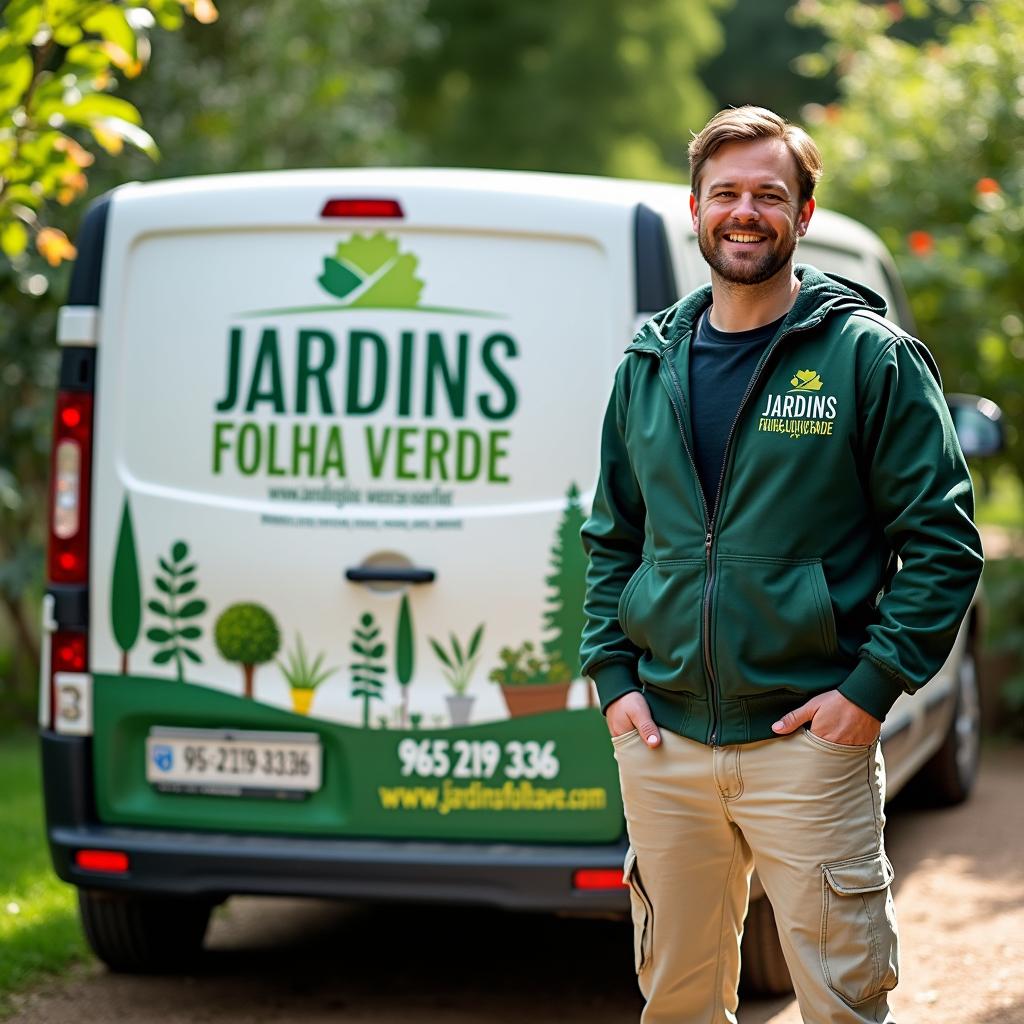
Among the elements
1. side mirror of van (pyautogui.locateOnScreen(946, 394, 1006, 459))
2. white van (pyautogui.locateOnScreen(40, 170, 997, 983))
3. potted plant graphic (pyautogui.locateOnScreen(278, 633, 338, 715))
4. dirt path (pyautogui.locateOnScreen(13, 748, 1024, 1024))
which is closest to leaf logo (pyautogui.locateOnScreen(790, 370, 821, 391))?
white van (pyautogui.locateOnScreen(40, 170, 997, 983))

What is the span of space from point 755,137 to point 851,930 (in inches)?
55.3

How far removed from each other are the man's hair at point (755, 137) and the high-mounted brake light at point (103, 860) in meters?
2.46

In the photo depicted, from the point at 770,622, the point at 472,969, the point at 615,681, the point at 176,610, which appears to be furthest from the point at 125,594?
the point at 770,622

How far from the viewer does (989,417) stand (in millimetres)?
6945

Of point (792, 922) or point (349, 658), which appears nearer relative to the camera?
point (792, 922)

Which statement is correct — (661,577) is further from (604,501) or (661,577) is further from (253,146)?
(253,146)

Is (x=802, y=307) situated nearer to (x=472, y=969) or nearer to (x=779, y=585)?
(x=779, y=585)

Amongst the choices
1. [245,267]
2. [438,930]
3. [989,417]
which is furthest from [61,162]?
[989,417]

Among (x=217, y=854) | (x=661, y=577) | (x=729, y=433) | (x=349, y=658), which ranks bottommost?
(x=217, y=854)

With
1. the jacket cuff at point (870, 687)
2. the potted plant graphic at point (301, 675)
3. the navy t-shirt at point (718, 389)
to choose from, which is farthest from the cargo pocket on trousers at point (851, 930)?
the potted plant graphic at point (301, 675)

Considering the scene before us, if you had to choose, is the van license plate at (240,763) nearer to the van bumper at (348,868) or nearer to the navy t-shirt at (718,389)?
the van bumper at (348,868)

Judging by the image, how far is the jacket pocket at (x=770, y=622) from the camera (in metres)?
3.09

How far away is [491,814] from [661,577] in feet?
4.90

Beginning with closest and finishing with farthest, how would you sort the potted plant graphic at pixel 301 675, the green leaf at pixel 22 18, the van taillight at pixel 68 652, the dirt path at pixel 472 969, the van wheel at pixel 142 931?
1. the green leaf at pixel 22 18
2. the potted plant graphic at pixel 301 675
3. the van taillight at pixel 68 652
4. the dirt path at pixel 472 969
5. the van wheel at pixel 142 931
